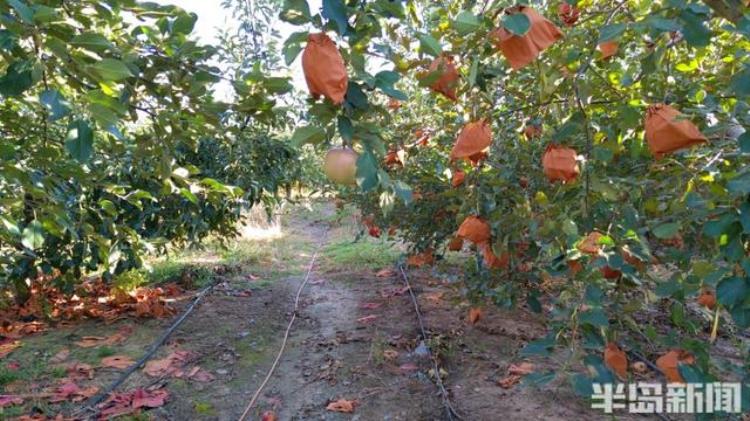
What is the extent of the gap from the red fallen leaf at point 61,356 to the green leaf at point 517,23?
3623 millimetres

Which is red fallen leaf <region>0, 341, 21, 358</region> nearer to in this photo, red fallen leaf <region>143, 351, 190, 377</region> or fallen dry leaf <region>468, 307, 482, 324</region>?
red fallen leaf <region>143, 351, 190, 377</region>

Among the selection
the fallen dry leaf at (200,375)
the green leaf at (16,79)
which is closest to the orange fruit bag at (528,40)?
the green leaf at (16,79)

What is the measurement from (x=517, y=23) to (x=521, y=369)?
2.50 meters

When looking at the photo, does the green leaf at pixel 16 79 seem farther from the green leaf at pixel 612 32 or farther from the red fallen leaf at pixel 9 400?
the red fallen leaf at pixel 9 400

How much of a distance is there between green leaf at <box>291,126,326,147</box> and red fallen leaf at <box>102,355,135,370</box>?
3.03 metres

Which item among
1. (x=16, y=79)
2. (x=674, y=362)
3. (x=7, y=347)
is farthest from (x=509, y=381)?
(x=7, y=347)

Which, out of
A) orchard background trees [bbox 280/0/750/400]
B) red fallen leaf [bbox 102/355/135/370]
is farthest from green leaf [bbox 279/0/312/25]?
red fallen leaf [bbox 102/355/135/370]

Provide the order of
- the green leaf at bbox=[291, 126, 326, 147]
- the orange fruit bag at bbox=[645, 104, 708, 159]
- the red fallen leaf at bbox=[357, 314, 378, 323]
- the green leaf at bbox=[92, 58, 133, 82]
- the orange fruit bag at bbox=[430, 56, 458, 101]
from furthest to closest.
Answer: the red fallen leaf at bbox=[357, 314, 378, 323] → the orange fruit bag at bbox=[430, 56, 458, 101] → the orange fruit bag at bbox=[645, 104, 708, 159] → the green leaf at bbox=[92, 58, 133, 82] → the green leaf at bbox=[291, 126, 326, 147]

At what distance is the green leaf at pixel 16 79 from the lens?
3.72 feet

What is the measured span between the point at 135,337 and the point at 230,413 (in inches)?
62.9

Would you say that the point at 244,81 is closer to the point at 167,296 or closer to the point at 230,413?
the point at 230,413

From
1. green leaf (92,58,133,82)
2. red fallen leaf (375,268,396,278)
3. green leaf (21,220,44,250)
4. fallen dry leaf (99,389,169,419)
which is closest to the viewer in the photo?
green leaf (92,58,133,82)

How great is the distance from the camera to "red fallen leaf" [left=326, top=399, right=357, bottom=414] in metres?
2.90

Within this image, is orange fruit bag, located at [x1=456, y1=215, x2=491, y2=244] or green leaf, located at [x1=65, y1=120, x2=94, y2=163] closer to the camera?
green leaf, located at [x1=65, y1=120, x2=94, y2=163]
